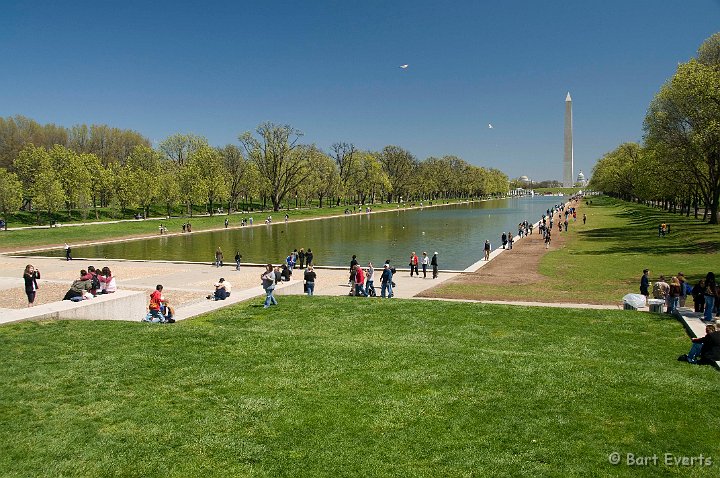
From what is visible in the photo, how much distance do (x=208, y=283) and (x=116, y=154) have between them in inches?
4622

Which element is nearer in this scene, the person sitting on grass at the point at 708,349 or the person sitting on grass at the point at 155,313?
the person sitting on grass at the point at 708,349

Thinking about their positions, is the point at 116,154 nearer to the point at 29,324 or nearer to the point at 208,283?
the point at 208,283

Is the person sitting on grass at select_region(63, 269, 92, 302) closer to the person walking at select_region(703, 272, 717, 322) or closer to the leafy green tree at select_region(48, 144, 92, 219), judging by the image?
the person walking at select_region(703, 272, 717, 322)

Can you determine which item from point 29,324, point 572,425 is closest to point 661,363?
point 572,425

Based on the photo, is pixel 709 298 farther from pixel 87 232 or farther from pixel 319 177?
pixel 319 177

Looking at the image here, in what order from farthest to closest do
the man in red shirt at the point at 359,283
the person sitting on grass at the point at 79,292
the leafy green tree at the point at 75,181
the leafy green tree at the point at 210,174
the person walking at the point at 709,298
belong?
the leafy green tree at the point at 210,174
the leafy green tree at the point at 75,181
the man in red shirt at the point at 359,283
the person sitting on grass at the point at 79,292
the person walking at the point at 709,298

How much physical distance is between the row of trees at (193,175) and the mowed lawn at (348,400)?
74.1 m

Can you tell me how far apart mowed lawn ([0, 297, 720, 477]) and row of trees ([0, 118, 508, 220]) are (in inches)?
2918

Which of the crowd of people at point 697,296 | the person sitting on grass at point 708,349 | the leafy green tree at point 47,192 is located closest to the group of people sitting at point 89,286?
the person sitting on grass at point 708,349

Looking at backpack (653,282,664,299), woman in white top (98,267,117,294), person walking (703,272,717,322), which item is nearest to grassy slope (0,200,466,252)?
woman in white top (98,267,117,294)

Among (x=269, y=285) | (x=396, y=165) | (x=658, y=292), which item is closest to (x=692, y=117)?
(x=658, y=292)

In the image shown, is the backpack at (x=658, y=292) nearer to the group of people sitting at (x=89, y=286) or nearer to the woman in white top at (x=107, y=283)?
the group of people sitting at (x=89, y=286)

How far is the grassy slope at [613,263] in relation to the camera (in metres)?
25.4

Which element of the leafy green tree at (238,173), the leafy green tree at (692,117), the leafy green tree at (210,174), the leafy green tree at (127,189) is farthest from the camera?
the leafy green tree at (238,173)
